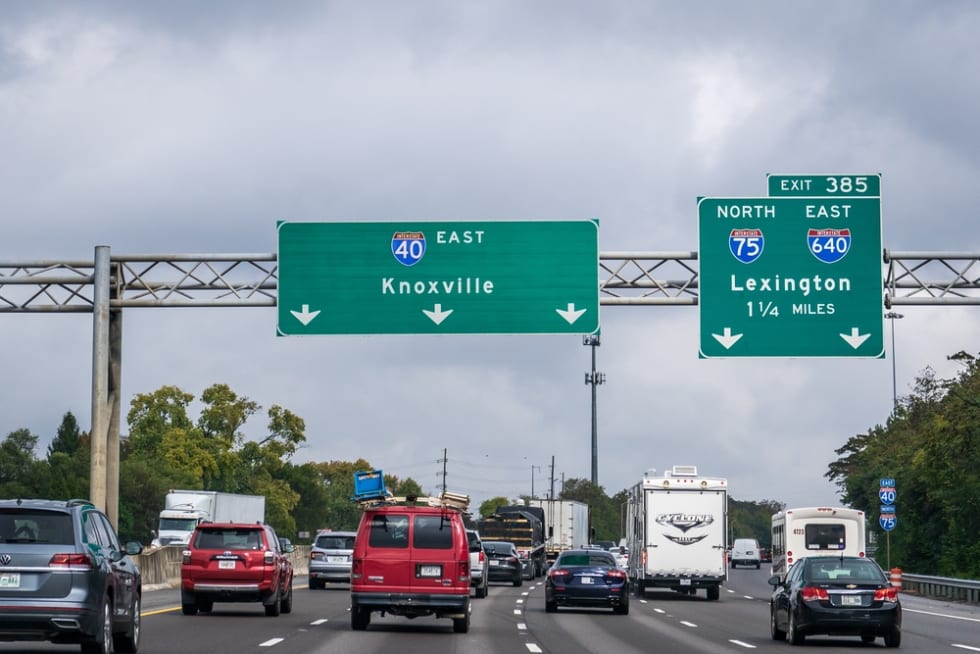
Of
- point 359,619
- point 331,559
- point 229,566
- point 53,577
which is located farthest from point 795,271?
point 331,559

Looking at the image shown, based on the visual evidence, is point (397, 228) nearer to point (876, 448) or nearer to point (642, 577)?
point (642, 577)

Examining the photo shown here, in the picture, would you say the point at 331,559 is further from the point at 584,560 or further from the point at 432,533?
the point at 432,533

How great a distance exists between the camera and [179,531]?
233 ft

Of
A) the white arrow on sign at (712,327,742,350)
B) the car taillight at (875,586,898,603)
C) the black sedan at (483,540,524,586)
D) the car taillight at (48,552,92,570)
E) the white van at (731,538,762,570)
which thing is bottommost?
the white van at (731,538,762,570)

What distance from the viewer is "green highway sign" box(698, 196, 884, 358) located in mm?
32375

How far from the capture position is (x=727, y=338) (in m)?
32.5

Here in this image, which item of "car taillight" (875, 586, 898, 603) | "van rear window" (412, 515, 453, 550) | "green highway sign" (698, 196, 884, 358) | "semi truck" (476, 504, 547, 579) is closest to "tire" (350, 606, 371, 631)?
"van rear window" (412, 515, 453, 550)

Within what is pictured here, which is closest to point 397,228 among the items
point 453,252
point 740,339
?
point 453,252

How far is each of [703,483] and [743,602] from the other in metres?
3.91

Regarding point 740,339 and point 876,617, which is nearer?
point 876,617

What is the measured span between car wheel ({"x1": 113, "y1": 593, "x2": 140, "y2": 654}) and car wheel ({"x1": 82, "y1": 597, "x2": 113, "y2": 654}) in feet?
3.98

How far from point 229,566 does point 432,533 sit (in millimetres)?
5186

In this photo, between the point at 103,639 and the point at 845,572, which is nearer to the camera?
the point at 103,639

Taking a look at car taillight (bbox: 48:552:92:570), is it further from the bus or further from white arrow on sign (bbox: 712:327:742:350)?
the bus
